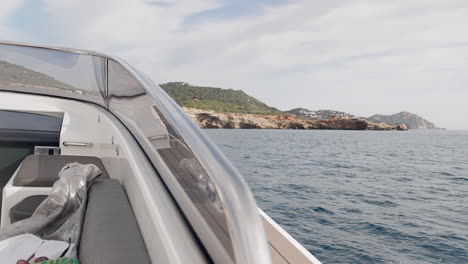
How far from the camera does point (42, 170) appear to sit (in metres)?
1.78

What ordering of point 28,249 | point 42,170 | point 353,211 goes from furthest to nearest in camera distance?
1. point 353,211
2. point 42,170
3. point 28,249

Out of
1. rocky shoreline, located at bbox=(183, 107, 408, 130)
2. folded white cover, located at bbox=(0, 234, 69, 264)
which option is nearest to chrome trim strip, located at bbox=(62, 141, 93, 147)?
folded white cover, located at bbox=(0, 234, 69, 264)

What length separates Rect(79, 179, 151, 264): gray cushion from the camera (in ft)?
2.64

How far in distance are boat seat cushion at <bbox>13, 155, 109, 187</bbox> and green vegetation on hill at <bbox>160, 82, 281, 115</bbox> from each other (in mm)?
58487

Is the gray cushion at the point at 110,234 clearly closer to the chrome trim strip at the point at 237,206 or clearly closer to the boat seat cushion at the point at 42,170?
the chrome trim strip at the point at 237,206

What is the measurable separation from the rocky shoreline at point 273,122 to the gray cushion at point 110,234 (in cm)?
5520

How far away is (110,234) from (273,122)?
223 feet

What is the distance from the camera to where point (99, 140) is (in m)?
2.48

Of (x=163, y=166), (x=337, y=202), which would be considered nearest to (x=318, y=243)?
(x=337, y=202)

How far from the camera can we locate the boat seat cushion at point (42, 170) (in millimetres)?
1660

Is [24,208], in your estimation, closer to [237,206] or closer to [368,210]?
[237,206]

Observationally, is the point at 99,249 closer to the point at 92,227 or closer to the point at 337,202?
the point at 92,227

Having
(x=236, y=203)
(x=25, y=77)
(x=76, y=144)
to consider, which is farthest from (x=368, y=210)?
(x=236, y=203)

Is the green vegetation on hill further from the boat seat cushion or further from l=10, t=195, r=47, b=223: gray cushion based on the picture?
l=10, t=195, r=47, b=223: gray cushion
